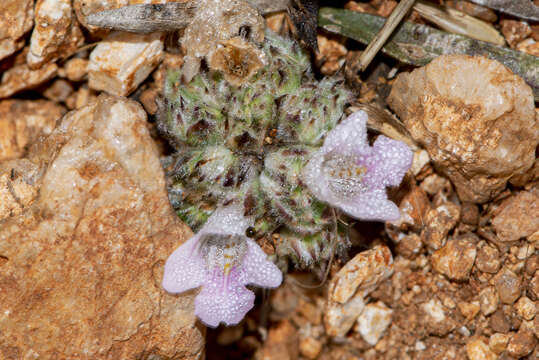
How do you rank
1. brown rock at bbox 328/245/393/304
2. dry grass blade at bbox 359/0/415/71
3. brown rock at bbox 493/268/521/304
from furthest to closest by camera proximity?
brown rock at bbox 328/245/393/304
dry grass blade at bbox 359/0/415/71
brown rock at bbox 493/268/521/304

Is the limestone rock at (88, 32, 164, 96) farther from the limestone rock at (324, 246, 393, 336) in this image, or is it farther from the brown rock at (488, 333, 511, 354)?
the brown rock at (488, 333, 511, 354)

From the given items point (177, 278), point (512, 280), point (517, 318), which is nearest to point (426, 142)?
point (512, 280)

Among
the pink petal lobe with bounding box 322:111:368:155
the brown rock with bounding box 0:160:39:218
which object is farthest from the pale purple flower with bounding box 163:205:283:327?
the brown rock with bounding box 0:160:39:218

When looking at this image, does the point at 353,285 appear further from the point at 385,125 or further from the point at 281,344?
the point at 385,125

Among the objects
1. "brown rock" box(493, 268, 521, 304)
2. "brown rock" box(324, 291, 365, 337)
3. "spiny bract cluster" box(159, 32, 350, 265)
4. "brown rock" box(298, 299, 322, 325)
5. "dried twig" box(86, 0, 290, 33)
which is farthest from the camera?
"brown rock" box(298, 299, 322, 325)

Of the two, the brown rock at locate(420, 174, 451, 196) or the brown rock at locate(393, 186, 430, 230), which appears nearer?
the brown rock at locate(393, 186, 430, 230)

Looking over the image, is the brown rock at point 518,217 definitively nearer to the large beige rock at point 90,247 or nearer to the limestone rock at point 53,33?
the large beige rock at point 90,247
